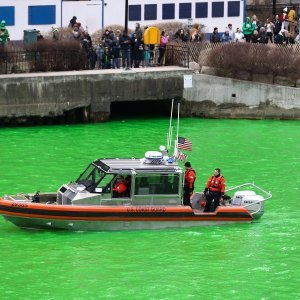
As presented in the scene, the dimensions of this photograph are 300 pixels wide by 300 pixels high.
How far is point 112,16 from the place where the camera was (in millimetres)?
51812

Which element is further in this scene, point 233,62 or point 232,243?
point 233,62

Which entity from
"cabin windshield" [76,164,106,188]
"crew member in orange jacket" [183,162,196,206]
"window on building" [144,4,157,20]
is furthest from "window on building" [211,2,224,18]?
"cabin windshield" [76,164,106,188]

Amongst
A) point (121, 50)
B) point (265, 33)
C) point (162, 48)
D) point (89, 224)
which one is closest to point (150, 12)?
point (265, 33)

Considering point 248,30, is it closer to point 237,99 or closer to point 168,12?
point 237,99

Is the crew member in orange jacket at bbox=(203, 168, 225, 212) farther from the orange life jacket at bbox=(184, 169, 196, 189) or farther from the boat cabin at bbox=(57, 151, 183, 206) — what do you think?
the boat cabin at bbox=(57, 151, 183, 206)

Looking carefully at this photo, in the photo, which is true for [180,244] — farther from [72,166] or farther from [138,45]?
[138,45]

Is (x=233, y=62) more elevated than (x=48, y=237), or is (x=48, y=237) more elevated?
(x=233, y=62)

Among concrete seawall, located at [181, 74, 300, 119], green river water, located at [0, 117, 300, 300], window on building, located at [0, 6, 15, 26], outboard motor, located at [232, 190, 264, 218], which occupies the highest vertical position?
window on building, located at [0, 6, 15, 26]

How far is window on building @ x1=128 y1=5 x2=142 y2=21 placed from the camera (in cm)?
5253

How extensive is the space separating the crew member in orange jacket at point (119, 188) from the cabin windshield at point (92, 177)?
34cm

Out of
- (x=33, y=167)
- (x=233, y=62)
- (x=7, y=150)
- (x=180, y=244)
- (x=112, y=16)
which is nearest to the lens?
(x=180, y=244)

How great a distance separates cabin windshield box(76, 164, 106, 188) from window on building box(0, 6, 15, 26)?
75.9 ft

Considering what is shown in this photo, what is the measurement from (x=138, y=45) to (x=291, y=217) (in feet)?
55.7

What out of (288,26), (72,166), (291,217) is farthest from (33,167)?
(288,26)
